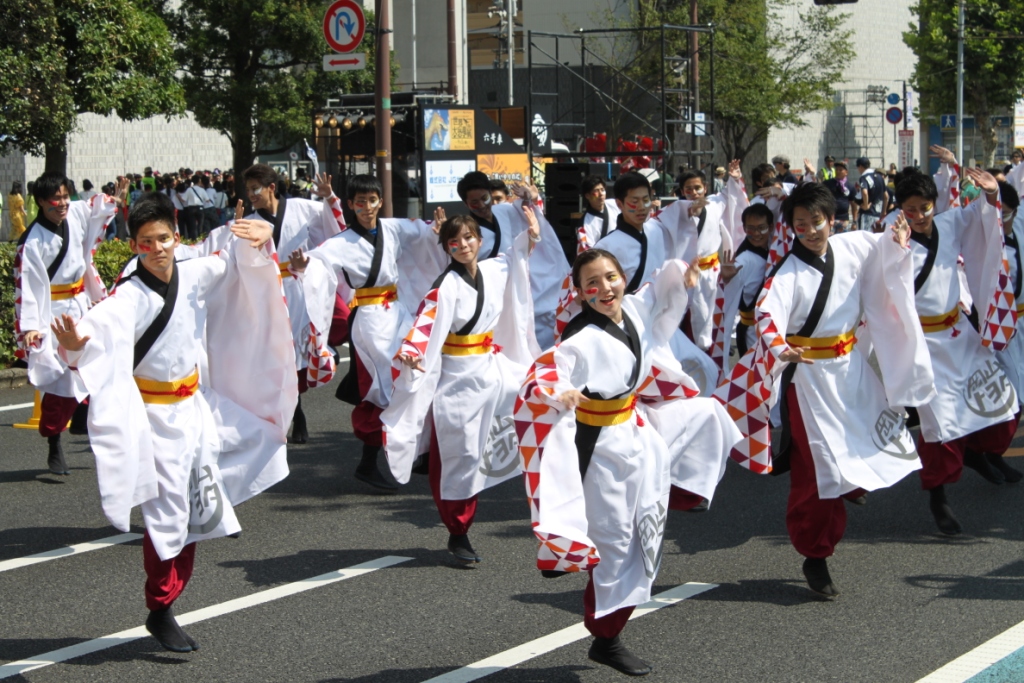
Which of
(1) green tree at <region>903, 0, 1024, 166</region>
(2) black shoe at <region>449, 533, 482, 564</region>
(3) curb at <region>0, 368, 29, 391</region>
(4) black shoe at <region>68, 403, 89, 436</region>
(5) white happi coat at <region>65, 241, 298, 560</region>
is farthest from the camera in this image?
(1) green tree at <region>903, 0, 1024, 166</region>

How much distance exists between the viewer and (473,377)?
6305 millimetres

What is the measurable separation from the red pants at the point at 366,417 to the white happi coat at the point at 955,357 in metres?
3.18

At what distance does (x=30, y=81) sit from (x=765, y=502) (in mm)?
10937

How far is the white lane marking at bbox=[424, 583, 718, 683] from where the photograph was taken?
4648mm

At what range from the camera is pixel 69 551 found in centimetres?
640

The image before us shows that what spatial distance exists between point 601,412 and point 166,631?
6.17ft

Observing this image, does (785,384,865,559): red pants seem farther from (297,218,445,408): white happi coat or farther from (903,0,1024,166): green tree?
(903,0,1024,166): green tree

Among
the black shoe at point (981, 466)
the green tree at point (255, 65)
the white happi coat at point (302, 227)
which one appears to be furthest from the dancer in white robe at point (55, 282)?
the green tree at point (255, 65)

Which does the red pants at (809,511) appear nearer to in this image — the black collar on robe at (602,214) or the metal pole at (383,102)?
the black collar on robe at (602,214)

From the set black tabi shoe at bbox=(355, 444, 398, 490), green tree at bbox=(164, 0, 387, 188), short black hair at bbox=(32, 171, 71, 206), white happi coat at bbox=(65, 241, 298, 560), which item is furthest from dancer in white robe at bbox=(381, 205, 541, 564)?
green tree at bbox=(164, 0, 387, 188)

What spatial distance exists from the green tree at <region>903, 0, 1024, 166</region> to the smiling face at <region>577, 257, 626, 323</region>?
37.6 m

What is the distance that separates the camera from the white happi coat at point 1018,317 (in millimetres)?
7574

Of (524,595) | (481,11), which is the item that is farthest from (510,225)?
(481,11)

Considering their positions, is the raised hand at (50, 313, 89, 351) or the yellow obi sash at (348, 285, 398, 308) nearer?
the raised hand at (50, 313, 89, 351)
